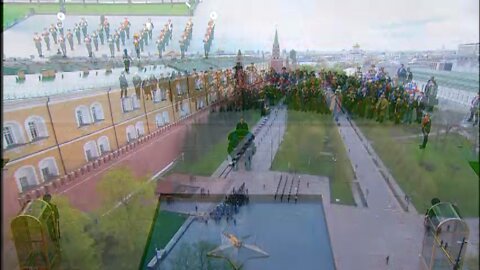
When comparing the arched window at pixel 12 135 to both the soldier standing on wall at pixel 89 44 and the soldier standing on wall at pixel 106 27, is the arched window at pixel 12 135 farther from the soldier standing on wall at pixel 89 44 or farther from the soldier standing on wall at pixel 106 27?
the soldier standing on wall at pixel 106 27

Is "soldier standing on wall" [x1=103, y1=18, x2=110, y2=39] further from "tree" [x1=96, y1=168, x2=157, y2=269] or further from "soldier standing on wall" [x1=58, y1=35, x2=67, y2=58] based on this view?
"tree" [x1=96, y1=168, x2=157, y2=269]

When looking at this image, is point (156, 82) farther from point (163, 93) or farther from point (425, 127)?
point (425, 127)

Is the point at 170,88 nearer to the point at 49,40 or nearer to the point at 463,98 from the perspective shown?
the point at 49,40

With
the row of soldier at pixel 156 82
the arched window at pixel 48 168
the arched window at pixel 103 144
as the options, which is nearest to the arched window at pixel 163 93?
the row of soldier at pixel 156 82

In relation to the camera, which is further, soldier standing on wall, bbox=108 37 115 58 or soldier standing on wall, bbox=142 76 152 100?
soldier standing on wall, bbox=142 76 152 100

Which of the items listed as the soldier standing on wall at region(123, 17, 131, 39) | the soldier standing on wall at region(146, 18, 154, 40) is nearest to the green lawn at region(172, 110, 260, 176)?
the soldier standing on wall at region(146, 18, 154, 40)

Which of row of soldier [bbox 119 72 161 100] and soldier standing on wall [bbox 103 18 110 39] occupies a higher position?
soldier standing on wall [bbox 103 18 110 39]

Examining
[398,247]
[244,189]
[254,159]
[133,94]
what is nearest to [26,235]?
[133,94]
